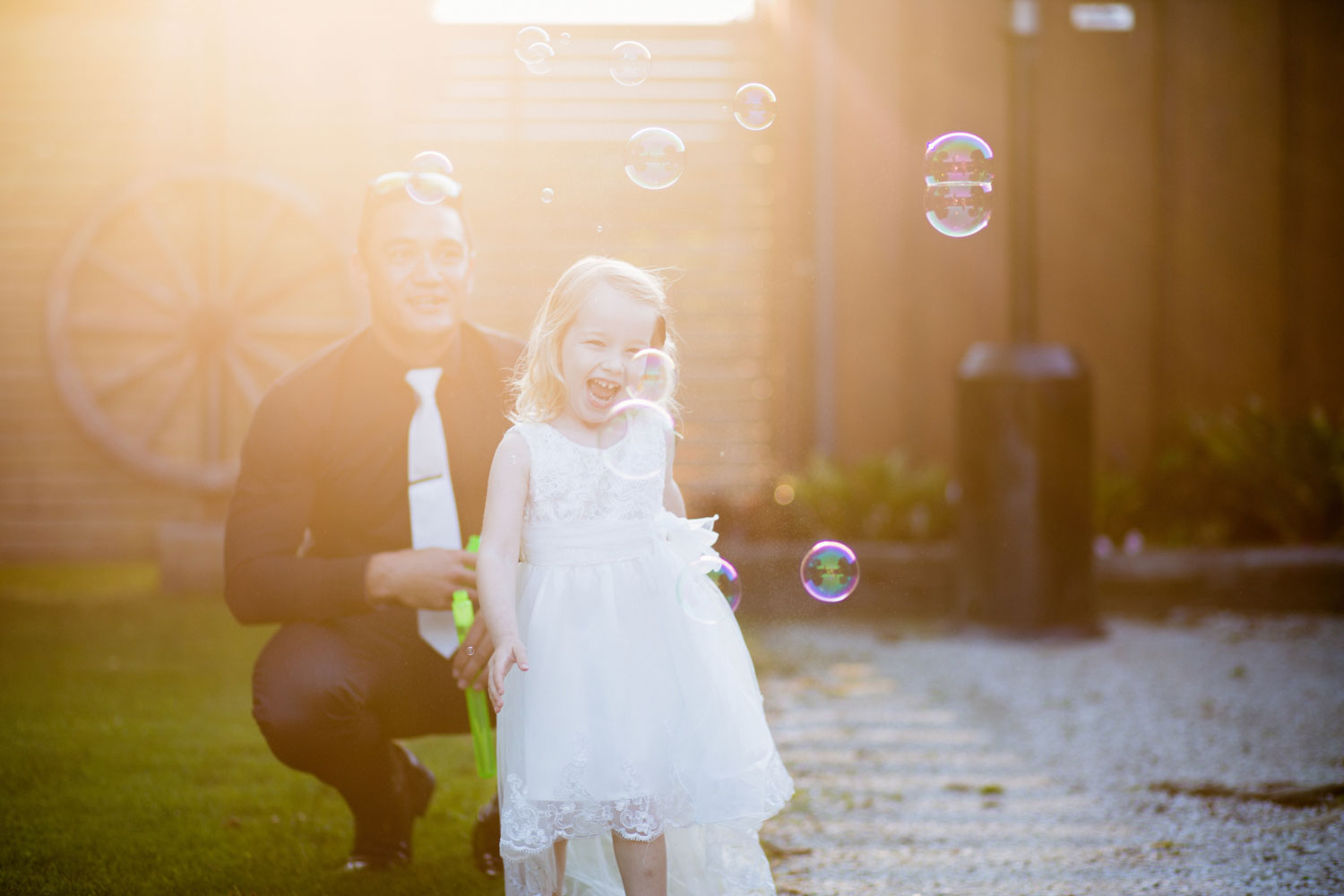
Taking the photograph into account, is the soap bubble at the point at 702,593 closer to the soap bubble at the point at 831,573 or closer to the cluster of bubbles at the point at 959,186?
the soap bubble at the point at 831,573

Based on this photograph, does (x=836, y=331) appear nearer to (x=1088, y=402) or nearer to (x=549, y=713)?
(x=1088, y=402)

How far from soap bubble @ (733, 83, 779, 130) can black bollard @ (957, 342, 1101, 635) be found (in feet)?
7.86

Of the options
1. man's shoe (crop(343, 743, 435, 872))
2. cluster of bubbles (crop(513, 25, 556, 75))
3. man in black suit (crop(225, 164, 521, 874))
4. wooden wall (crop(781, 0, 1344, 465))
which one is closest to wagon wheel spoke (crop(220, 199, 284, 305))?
wooden wall (crop(781, 0, 1344, 465))

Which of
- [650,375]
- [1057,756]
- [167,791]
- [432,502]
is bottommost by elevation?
[1057,756]

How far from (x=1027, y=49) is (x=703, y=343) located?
259 centimetres

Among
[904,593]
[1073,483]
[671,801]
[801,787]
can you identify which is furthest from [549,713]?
[904,593]

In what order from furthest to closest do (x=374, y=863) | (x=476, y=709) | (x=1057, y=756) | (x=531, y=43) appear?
(x=1057, y=756)
(x=531, y=43)
(x=374, y=863)
(x=476, y=709)

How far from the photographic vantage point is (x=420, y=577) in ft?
8.22

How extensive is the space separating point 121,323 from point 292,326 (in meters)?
0.97

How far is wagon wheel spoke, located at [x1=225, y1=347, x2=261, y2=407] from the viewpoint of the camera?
7129 mm

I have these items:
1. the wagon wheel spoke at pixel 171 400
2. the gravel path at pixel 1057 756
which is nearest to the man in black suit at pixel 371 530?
the gravel path at pixel 1057 756

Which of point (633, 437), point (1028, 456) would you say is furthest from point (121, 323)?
point (633, 437)

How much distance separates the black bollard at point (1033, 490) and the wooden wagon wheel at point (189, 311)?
371cm

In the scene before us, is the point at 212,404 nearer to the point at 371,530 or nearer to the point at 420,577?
the point at 371,530
